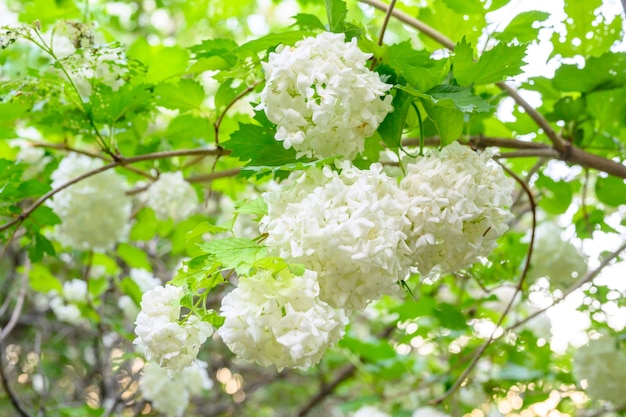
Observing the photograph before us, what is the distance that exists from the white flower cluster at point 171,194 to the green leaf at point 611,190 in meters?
1.07

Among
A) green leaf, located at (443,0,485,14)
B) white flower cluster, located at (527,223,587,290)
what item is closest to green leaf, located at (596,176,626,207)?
white flower cluster, located at (527,223,587,290)

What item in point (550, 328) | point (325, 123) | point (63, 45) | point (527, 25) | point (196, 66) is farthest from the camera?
point (550, 328)

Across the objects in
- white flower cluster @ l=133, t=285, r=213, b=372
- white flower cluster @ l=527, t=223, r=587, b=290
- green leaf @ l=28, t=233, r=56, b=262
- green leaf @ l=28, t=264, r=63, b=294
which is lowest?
green leaf @ l=28, t=264, r=63, b=294

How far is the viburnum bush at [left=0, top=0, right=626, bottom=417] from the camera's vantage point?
0.71 metres

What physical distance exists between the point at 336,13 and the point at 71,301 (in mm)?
2126

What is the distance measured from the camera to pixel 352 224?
0.69 meters

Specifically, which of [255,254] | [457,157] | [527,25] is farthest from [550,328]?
[255,254]

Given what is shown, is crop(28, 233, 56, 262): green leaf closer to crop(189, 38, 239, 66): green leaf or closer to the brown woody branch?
crop(189, 38, 239, 66): green leaf

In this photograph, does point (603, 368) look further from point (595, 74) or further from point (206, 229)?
point (206, 229)

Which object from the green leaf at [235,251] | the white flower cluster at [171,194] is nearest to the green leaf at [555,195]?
the white flower cluster at [171,194]

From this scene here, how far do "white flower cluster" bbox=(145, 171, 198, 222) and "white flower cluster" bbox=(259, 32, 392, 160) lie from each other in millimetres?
995

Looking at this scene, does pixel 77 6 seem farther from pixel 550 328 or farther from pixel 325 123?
pixel 550 328

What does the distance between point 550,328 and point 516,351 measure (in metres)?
0.62

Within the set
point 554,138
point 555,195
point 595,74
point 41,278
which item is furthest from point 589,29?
point 41,278
